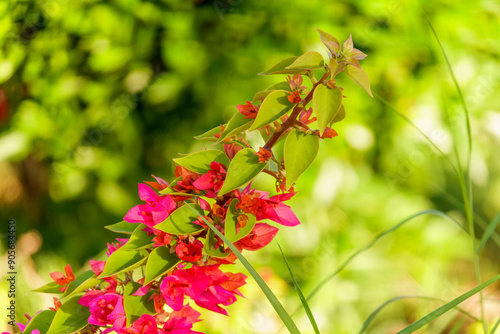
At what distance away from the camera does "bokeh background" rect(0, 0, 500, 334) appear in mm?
1366

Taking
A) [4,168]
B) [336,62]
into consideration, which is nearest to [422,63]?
[336,62]

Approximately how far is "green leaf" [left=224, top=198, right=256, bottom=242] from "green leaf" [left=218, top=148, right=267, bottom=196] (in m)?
0.03

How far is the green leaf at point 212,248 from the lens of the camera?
1.40ft

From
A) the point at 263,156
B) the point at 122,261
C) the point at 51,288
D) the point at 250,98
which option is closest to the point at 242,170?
the point at 263,156

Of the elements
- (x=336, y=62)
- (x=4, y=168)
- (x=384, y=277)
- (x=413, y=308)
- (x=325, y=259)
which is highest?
(x=336, y=62)

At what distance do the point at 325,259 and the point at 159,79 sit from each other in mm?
683

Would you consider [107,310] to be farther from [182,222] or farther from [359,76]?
[359,76]

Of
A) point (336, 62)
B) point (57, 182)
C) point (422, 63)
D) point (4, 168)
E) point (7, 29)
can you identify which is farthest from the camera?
point (4, 168)

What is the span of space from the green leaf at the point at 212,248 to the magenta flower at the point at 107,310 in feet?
0.28

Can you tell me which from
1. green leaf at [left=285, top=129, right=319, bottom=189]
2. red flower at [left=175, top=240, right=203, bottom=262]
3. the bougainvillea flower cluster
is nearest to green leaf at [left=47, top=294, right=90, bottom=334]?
the bougainvillea flower cluster

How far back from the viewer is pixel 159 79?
4.67ft

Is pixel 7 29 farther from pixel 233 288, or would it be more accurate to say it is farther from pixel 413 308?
pixel 413 308

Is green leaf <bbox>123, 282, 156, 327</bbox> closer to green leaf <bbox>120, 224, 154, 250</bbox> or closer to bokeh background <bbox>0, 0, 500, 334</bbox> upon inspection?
green leaf <bbox>120, 224, 154, 250</bbox>

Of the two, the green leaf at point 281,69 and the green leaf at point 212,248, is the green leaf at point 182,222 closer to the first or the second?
the green leaf at point 212,248
